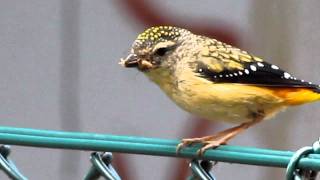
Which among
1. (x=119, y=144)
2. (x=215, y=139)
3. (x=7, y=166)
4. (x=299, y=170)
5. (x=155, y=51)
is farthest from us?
(x=155, y=51)

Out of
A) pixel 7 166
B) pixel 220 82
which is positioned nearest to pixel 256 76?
pixel 220 82

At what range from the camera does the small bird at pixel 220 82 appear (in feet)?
15.7

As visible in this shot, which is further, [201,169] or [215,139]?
[215,139]

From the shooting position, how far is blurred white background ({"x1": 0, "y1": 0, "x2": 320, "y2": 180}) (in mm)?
6996

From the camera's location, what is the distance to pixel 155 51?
15.8 feet

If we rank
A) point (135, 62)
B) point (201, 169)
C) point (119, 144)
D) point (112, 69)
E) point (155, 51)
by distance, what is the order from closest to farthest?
point (119, 144) → point (201, 169) → point (135, 62) → point (155, 51) → point (112, 69)

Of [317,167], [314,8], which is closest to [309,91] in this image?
[317,167]

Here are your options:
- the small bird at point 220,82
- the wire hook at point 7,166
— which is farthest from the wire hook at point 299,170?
the small bird at point 220,82

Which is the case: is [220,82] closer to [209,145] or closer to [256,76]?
[256,76]

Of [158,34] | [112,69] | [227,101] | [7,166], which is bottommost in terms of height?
[7,166]

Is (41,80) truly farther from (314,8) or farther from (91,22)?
(314,8)

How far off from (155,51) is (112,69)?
7.99ft

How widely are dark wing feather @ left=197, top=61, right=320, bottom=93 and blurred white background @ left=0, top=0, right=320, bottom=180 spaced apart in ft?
6.74

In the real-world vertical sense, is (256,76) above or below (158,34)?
below
